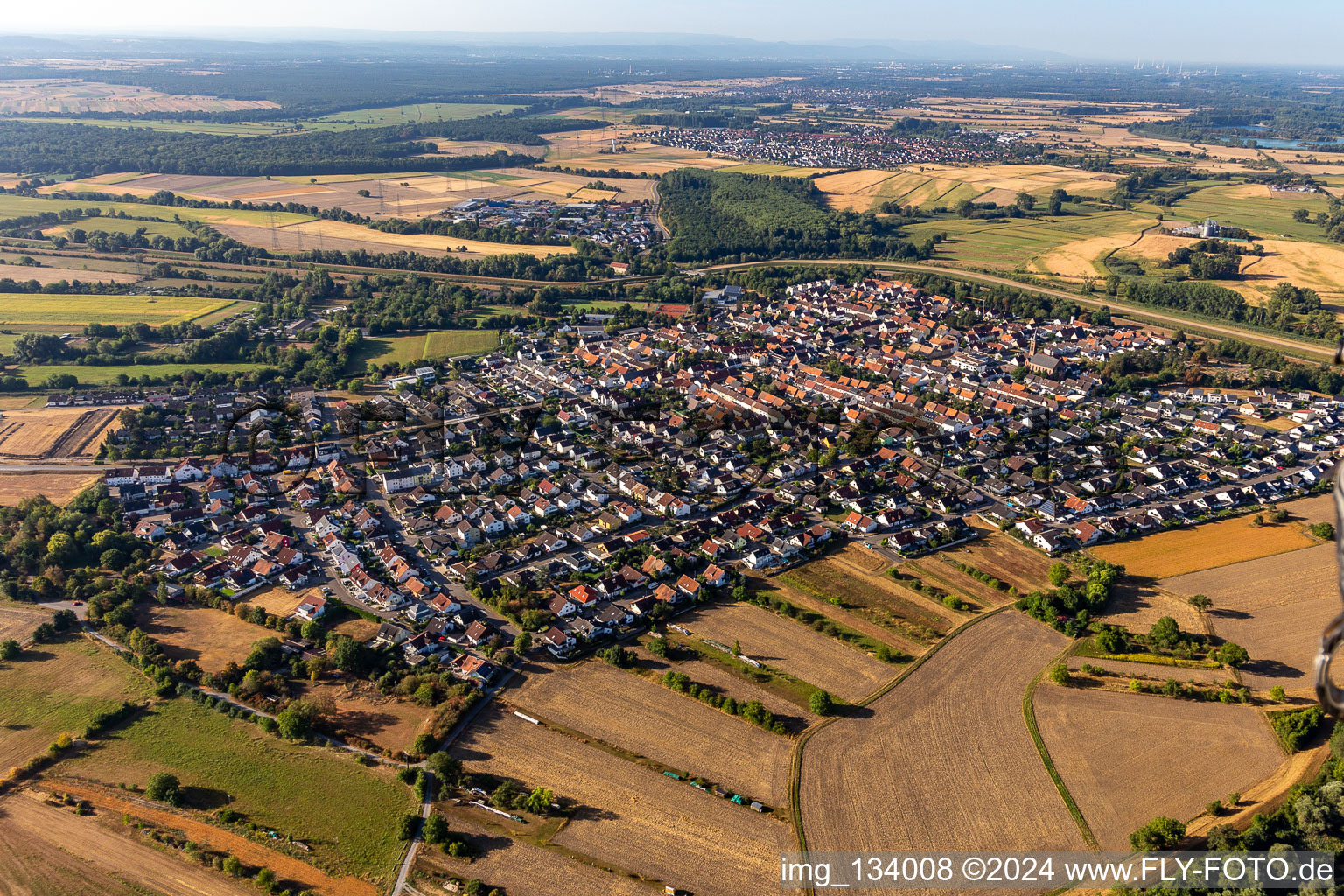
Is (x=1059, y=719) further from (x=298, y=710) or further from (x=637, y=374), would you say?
(x=637, y=374)

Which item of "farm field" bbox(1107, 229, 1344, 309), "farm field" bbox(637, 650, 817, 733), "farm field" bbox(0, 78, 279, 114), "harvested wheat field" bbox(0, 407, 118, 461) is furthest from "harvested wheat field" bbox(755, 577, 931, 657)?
"farm field" bbox(0, 78, 279, 114)

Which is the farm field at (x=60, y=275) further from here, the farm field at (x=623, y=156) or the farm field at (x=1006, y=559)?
the farm field at (x=1006, y=559)

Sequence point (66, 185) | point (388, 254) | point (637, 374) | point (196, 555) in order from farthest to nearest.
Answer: point (66, 185) → point (388, 254) → point (637, 374) → point (196, 555)

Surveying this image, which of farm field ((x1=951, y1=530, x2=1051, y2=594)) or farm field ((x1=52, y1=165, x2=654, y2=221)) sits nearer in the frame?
farm field ((x1=951, y1=530, x2=1051, y2=594))

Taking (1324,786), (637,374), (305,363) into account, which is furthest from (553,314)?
(1324,786)

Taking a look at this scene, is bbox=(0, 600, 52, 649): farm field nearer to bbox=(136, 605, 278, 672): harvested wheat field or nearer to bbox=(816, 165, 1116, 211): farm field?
bbox=(136, 605, 278, 672): harvested wheat field

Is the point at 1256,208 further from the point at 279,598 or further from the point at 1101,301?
the point at 279,598

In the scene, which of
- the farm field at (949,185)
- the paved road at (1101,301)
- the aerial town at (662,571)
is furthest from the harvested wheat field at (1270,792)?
the farm field at (949,185)
